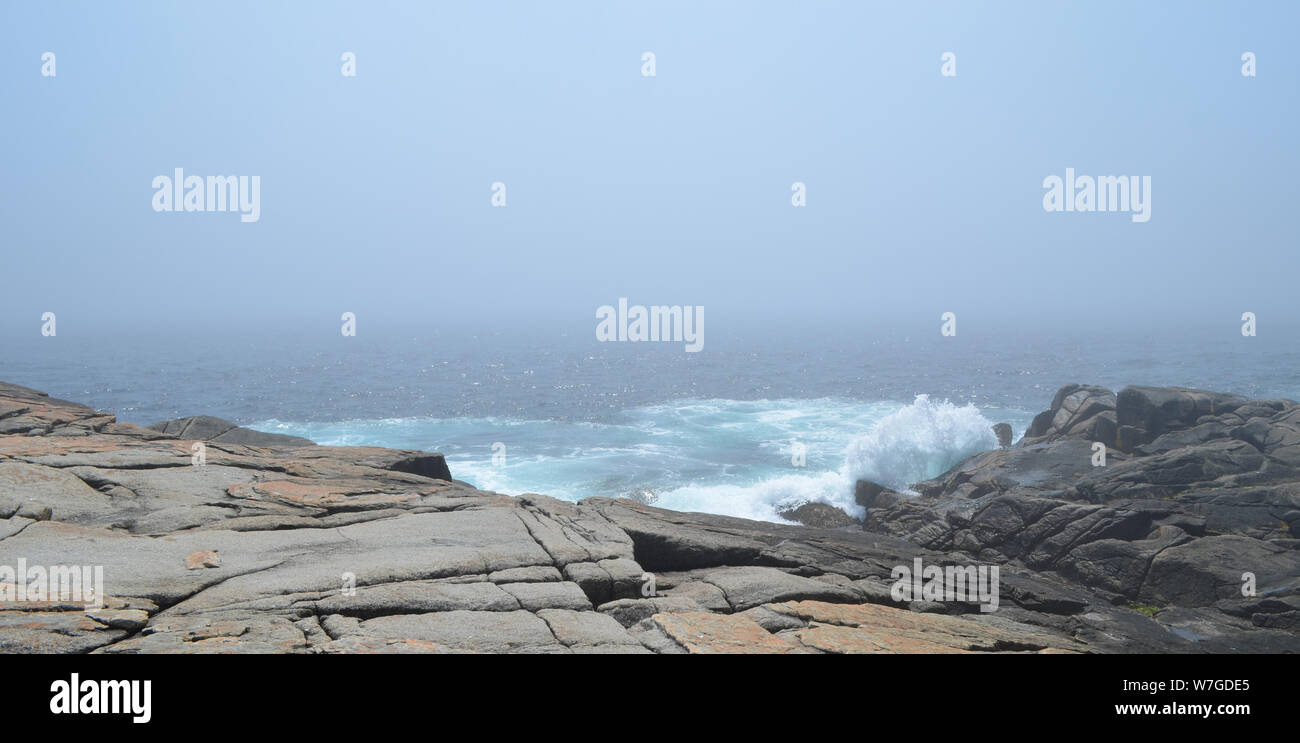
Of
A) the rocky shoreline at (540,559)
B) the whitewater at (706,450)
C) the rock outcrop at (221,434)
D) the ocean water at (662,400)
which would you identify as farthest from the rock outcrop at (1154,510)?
the rock outcrop at (221,434)

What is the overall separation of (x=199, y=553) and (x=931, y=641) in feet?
29.5

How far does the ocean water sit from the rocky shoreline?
36.9ft

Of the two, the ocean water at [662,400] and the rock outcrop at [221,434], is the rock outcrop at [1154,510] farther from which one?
the rock outcrop at [221,434]

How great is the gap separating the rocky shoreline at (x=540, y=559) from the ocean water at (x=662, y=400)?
36.9ft

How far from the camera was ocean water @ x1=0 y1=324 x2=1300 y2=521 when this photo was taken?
32844 mm

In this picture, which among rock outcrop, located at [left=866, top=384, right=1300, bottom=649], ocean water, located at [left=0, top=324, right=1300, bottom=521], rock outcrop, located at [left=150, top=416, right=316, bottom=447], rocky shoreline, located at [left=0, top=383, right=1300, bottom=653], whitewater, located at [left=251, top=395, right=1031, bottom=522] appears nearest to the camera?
rocky shoreline, located at [left=0, top=383, right=1300, bottom=653]

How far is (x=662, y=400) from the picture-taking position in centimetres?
5903

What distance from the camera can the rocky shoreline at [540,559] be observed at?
725 cm

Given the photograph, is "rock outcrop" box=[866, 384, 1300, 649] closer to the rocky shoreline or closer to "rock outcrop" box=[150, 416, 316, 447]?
the rocky shoreline

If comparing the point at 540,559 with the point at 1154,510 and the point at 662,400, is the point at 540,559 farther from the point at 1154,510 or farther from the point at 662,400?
the point at 662,400

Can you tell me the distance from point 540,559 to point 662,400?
49.4 metres

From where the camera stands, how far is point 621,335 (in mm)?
191875

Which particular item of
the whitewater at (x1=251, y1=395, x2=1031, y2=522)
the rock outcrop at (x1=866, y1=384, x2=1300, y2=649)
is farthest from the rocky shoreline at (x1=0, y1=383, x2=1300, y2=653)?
the whitewater at (x1=251, y1=395, x2=1031, y2=522)
